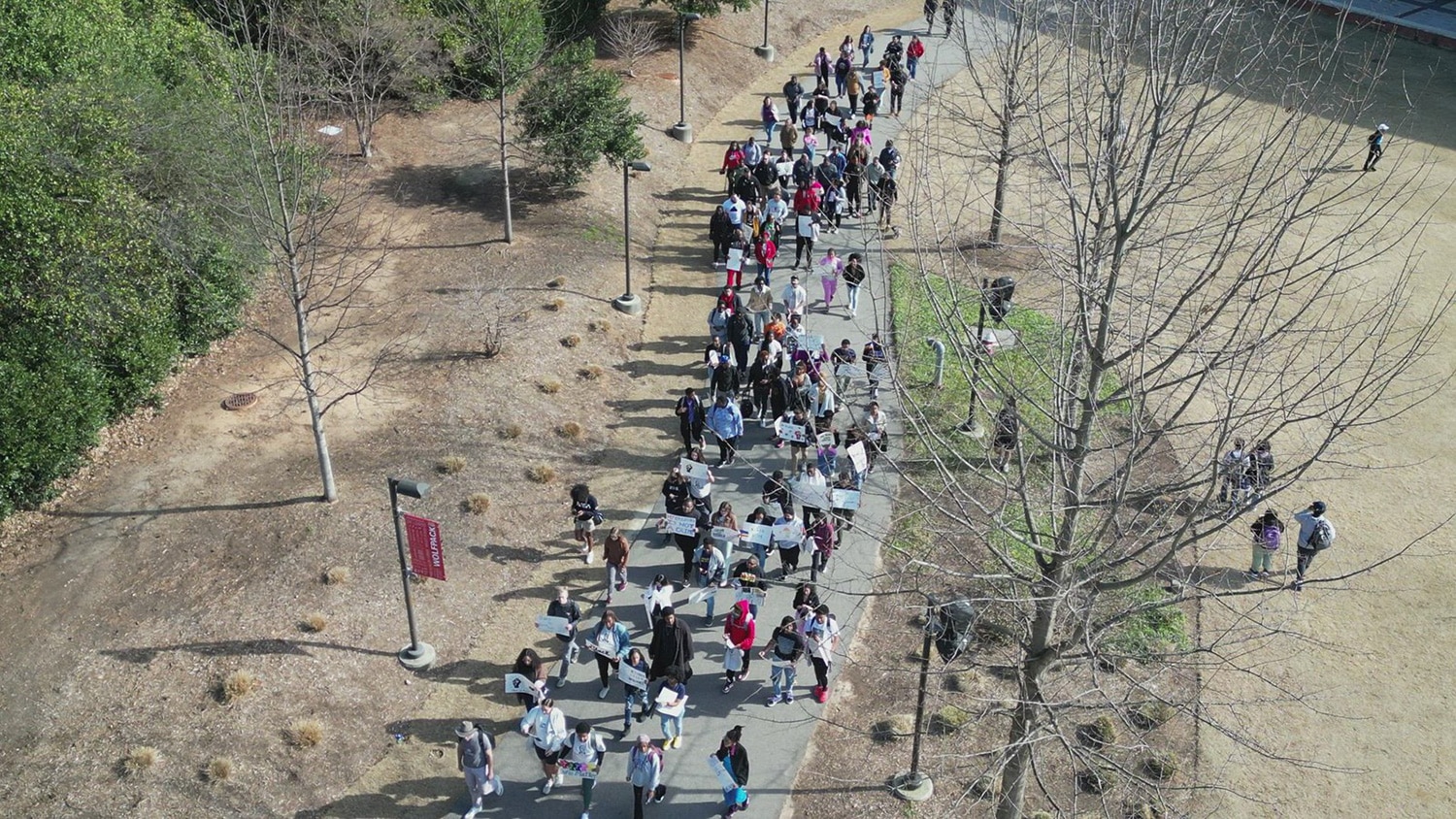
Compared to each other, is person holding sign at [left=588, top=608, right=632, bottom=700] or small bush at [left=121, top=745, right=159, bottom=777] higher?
person holding sign at [left=588, top=608, right=632, bottom=700]

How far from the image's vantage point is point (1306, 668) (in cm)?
1772

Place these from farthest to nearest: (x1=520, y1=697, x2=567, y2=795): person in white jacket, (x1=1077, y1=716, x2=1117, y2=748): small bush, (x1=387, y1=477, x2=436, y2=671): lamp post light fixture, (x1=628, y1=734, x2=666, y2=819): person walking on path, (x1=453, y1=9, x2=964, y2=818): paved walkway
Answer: (x1=387, y1=477, x2=436, y2=671): lamp post light fixture → (x1=1077, y1=716, x2=1117, y2=748): small bush → (x1=453, y1=9, x2=964, y2=818): paved walkway → (x1=520, y1=697, x2=567, y2=795): person in white jacket → (x1=628, y1=734, x2=666, y2=819): person walking on path

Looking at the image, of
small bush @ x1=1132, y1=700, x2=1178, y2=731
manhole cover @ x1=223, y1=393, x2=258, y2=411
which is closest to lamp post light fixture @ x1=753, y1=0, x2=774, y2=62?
manhole cover @ x1=223, y1=393, x2=258, y2=411

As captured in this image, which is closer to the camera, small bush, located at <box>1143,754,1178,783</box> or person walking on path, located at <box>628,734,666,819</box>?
person walking on path, located at <box>628,734,666,819</box>

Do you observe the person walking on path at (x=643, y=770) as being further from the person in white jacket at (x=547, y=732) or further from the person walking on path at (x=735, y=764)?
the person in white jacket at (x=547, y=732)

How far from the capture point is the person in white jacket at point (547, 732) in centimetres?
1462

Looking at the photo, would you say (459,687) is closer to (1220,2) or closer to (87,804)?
(87,804)

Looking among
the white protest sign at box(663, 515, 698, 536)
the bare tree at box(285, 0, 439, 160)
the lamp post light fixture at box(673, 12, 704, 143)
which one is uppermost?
the bare tree at box(285, 0, 439, 160)

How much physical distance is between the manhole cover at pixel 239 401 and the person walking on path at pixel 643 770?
435 inches

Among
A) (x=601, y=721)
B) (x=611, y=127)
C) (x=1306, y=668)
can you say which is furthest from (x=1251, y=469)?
(x=611, y=127)

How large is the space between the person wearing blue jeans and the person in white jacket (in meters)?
2.96

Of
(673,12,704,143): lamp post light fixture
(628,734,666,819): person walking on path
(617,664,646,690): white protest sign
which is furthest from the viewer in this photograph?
(673,12,704,143): lamp post light fixture

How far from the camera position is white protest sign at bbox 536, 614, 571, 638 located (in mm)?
16125

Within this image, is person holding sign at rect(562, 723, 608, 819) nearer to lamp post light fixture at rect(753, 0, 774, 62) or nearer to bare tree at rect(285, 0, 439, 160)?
bare tree at rect(285, 0, 439, 160)
